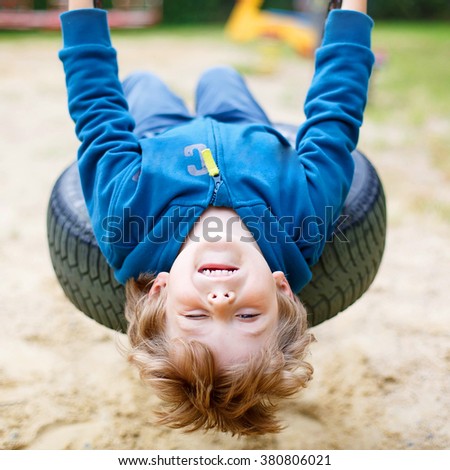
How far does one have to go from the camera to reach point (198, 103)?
2.08 metres

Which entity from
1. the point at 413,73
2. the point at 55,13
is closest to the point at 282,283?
the point at 413,73

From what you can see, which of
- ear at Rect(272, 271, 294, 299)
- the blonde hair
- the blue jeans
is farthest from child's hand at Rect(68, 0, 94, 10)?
ear at Rect(272, 271, 294, 299)

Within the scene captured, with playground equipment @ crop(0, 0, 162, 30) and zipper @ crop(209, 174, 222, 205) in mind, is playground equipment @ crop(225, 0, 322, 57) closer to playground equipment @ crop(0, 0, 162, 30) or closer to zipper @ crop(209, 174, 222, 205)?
playground equipment @ crop(0, 0, 162, 30)

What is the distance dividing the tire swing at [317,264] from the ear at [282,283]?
217 mm

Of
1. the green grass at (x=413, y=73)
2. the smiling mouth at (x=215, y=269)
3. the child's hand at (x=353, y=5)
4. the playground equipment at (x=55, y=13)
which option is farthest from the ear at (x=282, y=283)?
the playground equipment at (x=55, y=13)

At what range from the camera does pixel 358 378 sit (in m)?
1.95

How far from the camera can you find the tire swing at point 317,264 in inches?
64.1

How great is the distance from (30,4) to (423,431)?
814 centimetres

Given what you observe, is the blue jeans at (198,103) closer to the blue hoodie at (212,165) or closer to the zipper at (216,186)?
the blue hoodie at (212,165)

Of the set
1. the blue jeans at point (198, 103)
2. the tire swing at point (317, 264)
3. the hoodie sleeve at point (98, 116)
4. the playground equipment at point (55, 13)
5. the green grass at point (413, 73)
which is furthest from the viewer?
the playground equipment at point (55, 13)

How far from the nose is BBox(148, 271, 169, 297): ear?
0.64 feet

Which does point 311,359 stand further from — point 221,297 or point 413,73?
point 413,73

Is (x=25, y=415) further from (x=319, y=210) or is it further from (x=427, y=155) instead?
(x=427, y=155)
